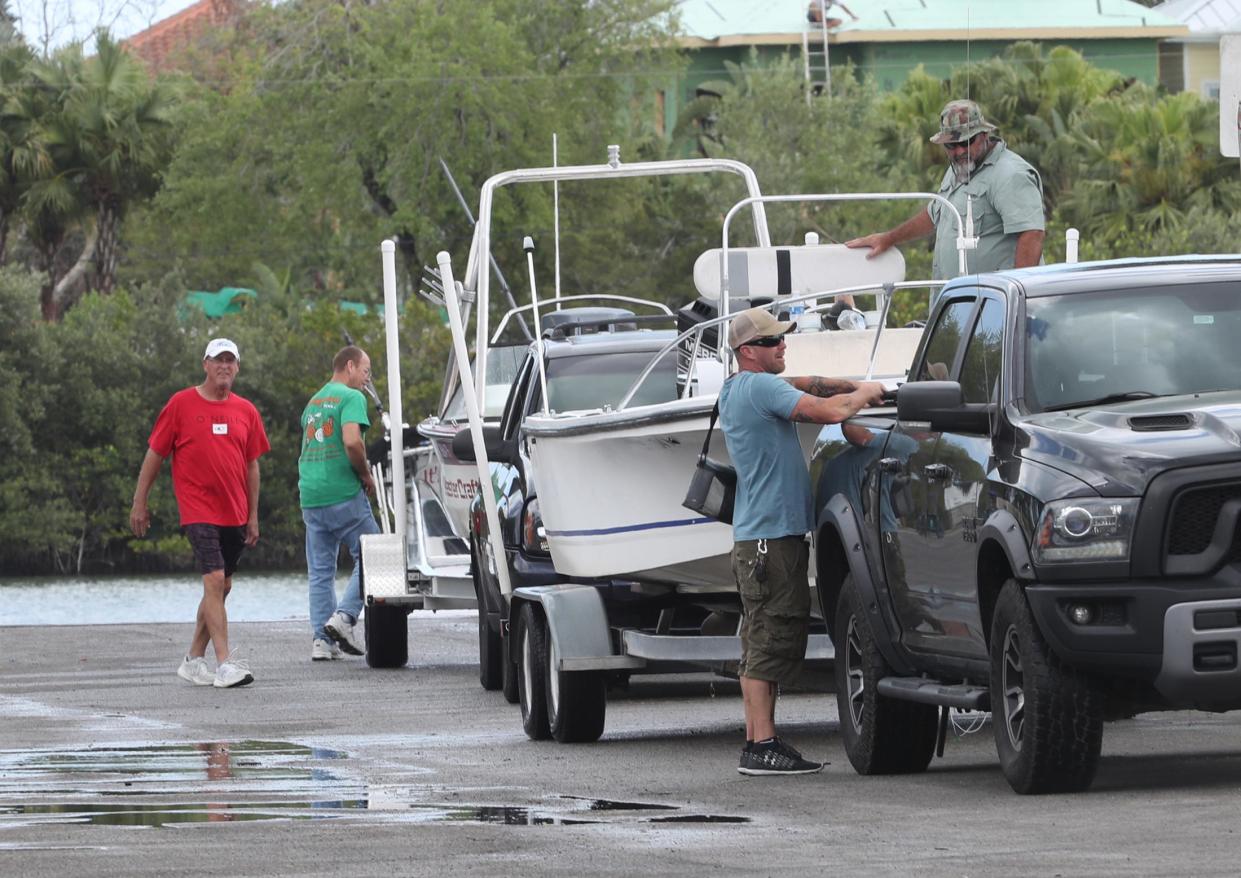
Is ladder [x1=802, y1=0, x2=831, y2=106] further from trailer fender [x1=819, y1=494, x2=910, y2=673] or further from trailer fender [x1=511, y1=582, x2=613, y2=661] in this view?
trailer fender [x1=819, y1=494, x2=910, y2=673]

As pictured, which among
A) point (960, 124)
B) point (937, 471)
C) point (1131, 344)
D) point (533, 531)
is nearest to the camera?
point (1131, 344)

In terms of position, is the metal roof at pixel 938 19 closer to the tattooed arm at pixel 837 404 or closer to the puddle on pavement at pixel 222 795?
the puddle on pavement at pixel 222 795

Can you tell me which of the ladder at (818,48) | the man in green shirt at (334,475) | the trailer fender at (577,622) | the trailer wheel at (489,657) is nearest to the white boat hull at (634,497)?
the trailer fender at (577,622)

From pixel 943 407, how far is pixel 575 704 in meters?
3.62

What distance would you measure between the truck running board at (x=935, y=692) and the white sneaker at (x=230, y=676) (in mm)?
7176

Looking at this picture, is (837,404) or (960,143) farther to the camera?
(960,143)

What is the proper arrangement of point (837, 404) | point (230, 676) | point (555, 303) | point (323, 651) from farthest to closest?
point (323, 651) < point (555, 303) < point (230, 676) < point (837, 404)

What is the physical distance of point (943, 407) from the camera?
9742mm

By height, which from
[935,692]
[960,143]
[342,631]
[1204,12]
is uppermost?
[1204,12]

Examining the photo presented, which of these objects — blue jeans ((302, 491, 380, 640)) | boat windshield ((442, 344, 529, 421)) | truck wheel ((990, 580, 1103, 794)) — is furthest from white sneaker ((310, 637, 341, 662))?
truck wheel ((990, 580, 1103, 794))

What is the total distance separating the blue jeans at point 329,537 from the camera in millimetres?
19234

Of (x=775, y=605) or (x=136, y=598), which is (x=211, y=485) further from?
(x=136, y=598)

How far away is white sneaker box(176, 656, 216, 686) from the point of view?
1723 centimetres

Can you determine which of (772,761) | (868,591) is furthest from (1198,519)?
(772,761)
